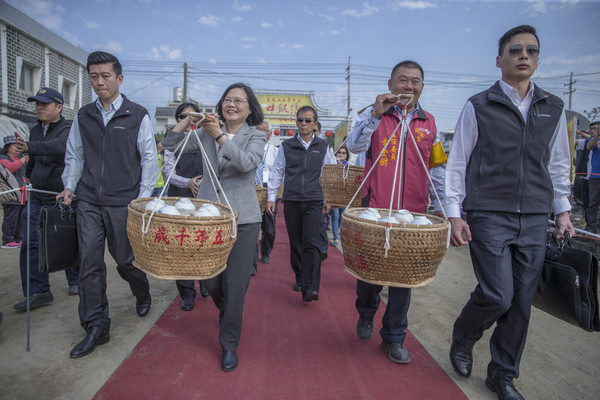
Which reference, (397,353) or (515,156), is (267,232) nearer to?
(397,353)

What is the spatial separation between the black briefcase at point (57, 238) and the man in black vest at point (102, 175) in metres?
0.14

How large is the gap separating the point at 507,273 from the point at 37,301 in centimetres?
385

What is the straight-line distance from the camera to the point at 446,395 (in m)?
2.25

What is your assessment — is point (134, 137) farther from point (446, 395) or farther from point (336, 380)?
point (446, 395)

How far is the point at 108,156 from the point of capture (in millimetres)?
2752

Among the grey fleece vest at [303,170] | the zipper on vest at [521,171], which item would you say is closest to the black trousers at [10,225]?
the grey fleece vest at [303,170]

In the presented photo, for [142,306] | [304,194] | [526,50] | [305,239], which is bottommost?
[142,306]

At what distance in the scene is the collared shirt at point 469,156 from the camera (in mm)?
2277

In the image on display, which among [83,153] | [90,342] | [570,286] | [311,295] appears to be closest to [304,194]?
[311,295]

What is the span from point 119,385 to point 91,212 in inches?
48.7

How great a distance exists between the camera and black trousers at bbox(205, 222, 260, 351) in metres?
2.49

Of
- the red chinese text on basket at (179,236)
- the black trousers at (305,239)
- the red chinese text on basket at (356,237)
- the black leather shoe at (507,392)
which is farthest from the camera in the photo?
the black trousers at (305,239)

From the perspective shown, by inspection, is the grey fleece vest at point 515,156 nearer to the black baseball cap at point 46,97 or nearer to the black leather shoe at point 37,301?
the black baseball cap at point 46,97

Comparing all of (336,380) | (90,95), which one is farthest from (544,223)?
(90,95)
